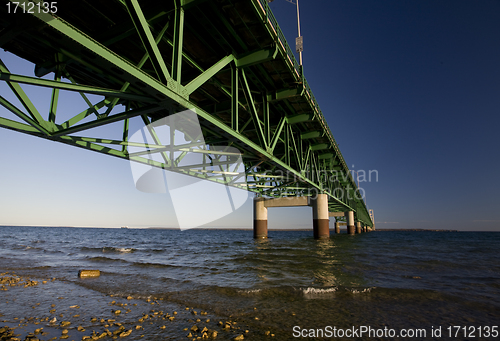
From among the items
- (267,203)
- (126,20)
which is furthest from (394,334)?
(267,203)

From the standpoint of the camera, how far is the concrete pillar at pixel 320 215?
28.9m

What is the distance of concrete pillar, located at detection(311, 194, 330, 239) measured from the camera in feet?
94.7

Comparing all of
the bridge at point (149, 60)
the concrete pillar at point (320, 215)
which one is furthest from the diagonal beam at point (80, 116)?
the concrete pillar at point (320, 215)

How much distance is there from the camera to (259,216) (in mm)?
32719

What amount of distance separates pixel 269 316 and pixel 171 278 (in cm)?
519

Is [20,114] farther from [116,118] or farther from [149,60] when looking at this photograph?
[149,60]

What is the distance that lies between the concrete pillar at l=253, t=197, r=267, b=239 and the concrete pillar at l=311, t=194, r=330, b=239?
6.51 meters

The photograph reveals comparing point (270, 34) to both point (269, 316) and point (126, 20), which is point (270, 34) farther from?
point (269, 316)

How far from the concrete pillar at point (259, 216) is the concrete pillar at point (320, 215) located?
6508 mm

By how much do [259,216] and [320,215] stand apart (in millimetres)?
7856

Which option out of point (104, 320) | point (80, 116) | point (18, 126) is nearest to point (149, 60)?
point (80, 116)

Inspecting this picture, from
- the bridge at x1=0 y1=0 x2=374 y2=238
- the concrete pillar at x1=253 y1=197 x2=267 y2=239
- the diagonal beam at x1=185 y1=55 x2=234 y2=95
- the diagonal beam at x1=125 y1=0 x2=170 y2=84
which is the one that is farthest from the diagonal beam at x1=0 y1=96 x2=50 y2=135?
the concrete pillar at x1=253 y1=197 x2=267 y2=239

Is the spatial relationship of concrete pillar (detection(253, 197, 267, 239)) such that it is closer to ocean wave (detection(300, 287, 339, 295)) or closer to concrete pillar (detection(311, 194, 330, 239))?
concrete pillar (detection(311, 194, 330, 239))

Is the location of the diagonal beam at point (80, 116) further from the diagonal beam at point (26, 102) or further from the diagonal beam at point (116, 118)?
the diagonal beam at point (26, 102)
